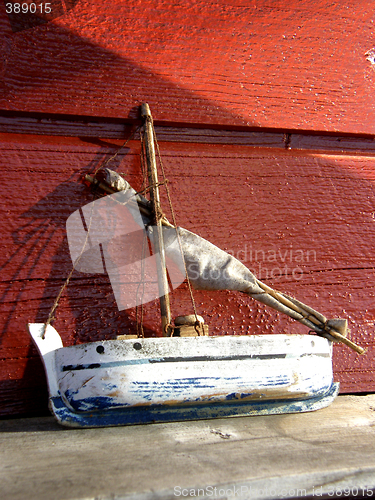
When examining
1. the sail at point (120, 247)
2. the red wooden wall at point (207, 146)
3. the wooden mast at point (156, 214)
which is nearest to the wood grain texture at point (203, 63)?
the red wooden wall at point (207, 146)

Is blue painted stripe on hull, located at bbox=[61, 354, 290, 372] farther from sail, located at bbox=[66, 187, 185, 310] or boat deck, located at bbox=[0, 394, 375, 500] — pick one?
sail, located at bbox=[66, 187, 185, 310]

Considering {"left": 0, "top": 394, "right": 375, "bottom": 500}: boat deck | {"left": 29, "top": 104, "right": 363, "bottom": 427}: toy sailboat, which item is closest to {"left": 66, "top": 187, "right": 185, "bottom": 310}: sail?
{"left": 29, "top": 104, "right": 363, "bottom": 427}: toy sailboat

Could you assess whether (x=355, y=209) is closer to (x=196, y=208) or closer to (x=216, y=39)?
(x=196, y=208)

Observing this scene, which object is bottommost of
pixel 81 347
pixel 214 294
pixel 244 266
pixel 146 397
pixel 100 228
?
pixel 146 397

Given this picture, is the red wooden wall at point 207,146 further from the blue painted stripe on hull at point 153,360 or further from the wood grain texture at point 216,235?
the blue painted stripe on hull at point 153,360

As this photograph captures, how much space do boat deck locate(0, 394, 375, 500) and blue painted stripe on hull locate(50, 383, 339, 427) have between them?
0.03 meters

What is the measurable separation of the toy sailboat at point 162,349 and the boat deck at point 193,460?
0.08 metres

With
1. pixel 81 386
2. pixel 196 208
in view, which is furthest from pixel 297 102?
pixel 81 386

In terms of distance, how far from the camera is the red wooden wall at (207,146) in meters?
1.66

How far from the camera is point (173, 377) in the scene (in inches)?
50.1

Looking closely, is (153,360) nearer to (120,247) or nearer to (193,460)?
(193,460)

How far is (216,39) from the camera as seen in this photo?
196 cm

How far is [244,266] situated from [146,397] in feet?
2.50

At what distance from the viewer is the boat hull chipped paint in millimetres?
1242
